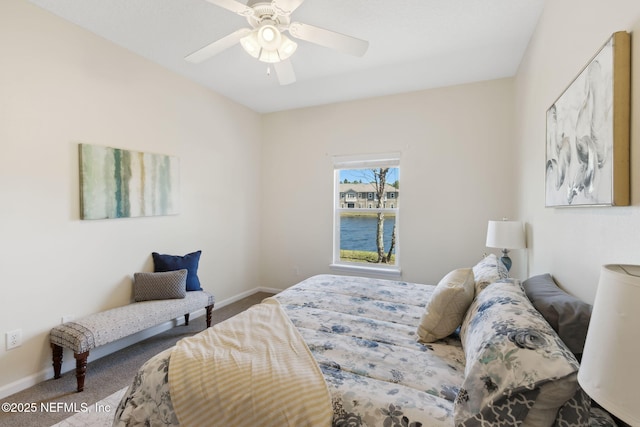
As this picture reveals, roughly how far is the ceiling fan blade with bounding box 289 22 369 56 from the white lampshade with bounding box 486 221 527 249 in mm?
1910

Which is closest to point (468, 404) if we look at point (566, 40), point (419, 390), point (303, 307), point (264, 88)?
point (419, 390)

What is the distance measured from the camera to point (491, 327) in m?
1.14

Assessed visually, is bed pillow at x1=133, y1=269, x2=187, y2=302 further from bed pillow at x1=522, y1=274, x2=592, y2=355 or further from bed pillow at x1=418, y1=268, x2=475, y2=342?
bed pillow at x1=522, y1=274, x2=592, y2=355

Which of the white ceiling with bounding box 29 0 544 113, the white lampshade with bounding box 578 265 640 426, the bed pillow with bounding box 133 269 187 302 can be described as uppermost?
the white ceiling with bounding box 29 0 544 113

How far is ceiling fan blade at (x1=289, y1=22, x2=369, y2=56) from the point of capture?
5.92 feet

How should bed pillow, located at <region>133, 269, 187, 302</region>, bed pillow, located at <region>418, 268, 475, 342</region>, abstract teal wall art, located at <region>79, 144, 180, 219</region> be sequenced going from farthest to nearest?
bed pillow, located at <region>133, 269, 187, 302</region>
abstract teal wall art, located at <region>79, 144, 180, 219</region>
bed pillow, located at <region>418, 268, 475, 342</region>

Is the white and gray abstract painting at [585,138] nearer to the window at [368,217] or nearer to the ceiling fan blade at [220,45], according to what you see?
the ceiling fan blade at [220,45]

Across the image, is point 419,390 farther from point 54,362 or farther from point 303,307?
point 54,362

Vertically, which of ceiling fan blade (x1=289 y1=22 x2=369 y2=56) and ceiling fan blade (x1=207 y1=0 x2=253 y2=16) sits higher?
ceiling fan blade (x1=207 y1=0 x2=253 y2=16)

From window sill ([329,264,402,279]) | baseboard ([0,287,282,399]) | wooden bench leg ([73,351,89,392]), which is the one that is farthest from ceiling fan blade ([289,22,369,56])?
baseboard ([0,287,282,399])

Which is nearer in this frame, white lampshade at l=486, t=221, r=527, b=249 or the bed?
the bed

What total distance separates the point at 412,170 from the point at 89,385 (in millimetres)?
3755

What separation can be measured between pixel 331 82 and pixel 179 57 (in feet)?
5.30

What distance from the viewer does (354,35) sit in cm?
251
